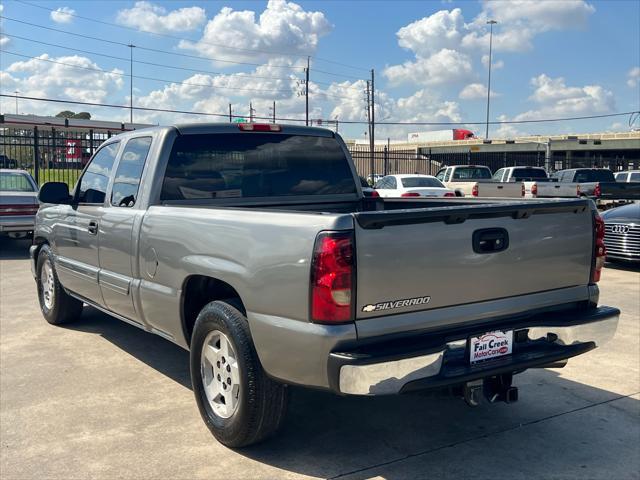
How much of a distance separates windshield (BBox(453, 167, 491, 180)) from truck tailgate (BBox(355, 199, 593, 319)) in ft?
67.0

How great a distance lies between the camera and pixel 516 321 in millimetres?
3645

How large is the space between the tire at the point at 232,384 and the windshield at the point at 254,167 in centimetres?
122

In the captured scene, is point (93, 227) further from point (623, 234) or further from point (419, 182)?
point (419, 182)

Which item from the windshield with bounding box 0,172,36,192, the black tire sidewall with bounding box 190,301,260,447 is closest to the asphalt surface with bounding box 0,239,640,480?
the black tire sidewall with bounding box 190,301,260,447

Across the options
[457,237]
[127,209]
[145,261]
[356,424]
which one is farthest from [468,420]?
[127,209]

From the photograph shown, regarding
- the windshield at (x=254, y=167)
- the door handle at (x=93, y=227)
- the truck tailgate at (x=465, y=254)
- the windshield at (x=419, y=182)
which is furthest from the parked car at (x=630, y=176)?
the door handle at (x=93, y=227)

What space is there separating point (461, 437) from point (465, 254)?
51.7 inches

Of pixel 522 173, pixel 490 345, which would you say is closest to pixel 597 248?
pixel 490 345

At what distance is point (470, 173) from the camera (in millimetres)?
24500

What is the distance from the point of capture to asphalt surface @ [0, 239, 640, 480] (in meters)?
3.59

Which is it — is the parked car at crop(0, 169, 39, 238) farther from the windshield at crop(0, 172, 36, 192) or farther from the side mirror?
the side mirror

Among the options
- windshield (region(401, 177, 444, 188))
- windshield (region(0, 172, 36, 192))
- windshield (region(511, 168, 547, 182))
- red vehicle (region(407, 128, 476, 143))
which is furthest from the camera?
red vehicle (region(407, 128, 476, 143))

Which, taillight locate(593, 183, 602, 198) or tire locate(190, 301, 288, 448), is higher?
taillight locate(593, 183, 602, 198)

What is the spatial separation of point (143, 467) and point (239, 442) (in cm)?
54
